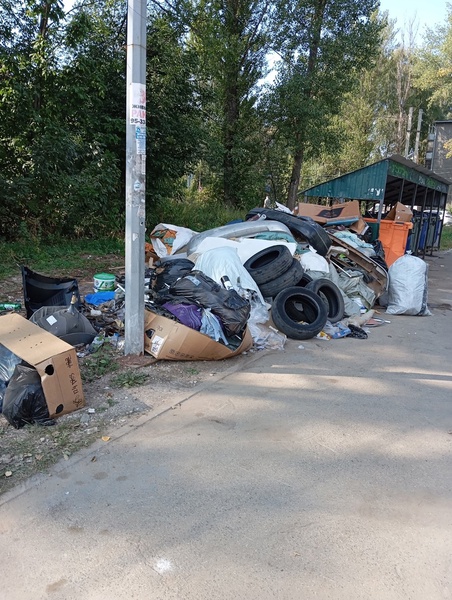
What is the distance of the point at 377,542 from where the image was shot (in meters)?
2.37

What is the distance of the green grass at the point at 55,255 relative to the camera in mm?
8242

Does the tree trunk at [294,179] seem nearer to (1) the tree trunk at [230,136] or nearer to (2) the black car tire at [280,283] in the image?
(1) the tree trunk at [230,136]

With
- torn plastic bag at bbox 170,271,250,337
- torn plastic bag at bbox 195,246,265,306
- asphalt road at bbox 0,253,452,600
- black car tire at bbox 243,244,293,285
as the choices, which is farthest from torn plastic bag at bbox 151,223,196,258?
asphalt road at bbox 0,253,452,600

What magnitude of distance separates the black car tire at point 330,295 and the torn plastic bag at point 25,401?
4379 millimetres

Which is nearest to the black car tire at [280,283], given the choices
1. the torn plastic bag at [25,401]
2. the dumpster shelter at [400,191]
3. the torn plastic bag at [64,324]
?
the torn plastic bag at [64,324]

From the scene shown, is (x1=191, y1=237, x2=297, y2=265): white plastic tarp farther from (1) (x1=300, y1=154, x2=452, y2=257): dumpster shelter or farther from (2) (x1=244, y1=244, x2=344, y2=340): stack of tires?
(1) (x1=300, y1=154, x2=452, y2=257): dumpster shelter

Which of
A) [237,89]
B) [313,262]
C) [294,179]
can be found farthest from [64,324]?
[294,179]

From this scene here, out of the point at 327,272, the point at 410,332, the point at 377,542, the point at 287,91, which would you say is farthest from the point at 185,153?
the point at 377,542

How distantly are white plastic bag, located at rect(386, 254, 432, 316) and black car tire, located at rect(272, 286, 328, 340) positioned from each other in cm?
218

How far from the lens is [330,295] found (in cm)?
701

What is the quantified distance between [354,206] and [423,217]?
21.1 feet

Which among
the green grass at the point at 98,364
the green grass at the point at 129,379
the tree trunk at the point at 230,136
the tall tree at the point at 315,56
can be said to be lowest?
the green grass at the point at 129,379

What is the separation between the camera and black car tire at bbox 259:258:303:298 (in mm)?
6438

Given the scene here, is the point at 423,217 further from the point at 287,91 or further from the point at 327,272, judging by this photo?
the point at 327,272
